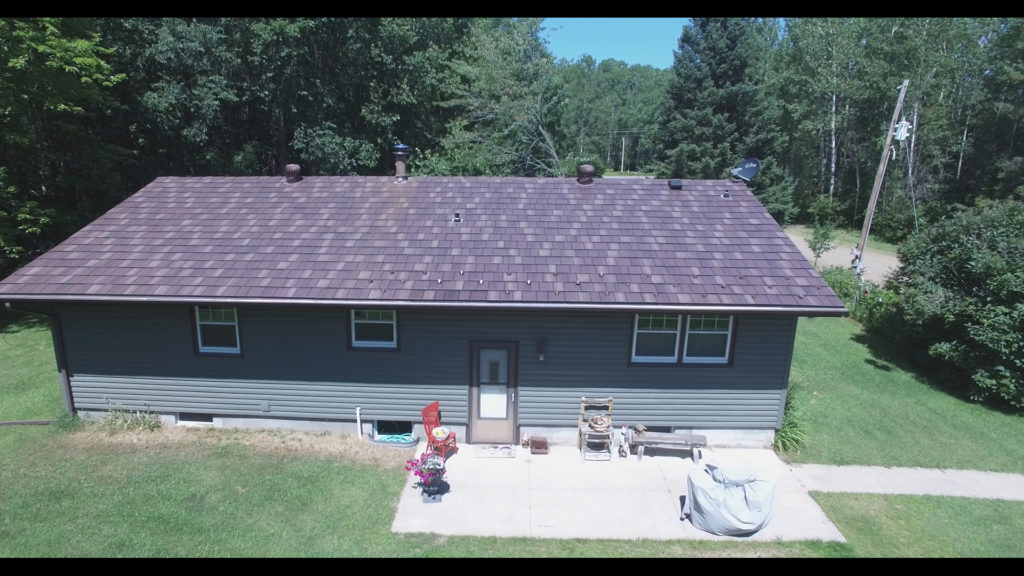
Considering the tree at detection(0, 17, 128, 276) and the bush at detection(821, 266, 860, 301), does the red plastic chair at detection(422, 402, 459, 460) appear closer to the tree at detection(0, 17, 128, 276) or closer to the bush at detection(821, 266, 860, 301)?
the bush at detection(821, 266, 860, 301)

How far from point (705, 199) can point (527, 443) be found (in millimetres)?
5919

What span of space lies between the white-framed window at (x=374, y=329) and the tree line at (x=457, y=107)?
8.69 meters

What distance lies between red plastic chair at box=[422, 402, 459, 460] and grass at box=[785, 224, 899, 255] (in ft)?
86.4

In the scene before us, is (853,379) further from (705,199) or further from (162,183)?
(162,183)

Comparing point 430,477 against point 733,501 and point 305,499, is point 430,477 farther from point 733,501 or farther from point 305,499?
point 733,501

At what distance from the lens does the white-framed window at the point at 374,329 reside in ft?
29.9

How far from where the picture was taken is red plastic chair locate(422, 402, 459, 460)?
27.7 ft

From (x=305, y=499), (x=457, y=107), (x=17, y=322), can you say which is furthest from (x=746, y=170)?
(x=17, y=322)

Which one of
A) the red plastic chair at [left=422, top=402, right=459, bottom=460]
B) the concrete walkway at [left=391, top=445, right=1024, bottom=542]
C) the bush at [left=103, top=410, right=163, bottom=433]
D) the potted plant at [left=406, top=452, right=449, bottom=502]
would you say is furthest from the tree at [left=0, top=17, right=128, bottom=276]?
the concrete walkway at [left=391, top=445, right=1024, bottom=542]

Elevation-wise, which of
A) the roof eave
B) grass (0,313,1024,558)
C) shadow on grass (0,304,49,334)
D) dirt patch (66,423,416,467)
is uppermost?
the roof eave

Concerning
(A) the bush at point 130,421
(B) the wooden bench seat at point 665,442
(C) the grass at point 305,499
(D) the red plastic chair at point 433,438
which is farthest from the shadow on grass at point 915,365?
(A) the bush at point 130,421

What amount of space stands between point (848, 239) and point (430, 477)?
33729 mm

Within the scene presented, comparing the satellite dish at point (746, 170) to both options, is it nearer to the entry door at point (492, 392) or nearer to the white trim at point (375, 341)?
the entry door at point (492, 392)

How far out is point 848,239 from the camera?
33031 mm
